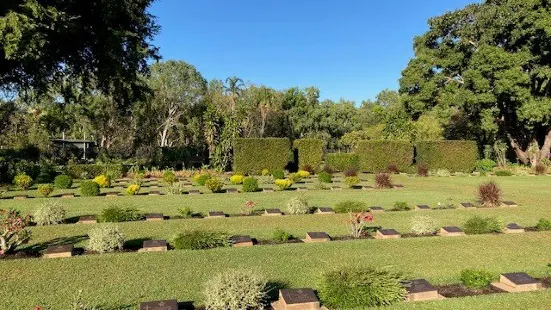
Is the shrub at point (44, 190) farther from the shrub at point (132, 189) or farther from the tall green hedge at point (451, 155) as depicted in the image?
the tall green hedge at point (451, 155)

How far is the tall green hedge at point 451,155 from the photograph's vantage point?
26547 mm

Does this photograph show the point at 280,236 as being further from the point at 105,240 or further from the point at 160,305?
the point at 160,305

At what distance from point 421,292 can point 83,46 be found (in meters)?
18.2

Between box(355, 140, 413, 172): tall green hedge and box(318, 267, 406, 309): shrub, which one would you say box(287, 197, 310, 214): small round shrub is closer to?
box(318, 267, 406, 309): shrub

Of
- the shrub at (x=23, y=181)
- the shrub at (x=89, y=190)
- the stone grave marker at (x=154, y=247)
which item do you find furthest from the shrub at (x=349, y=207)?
the shrub at (x=23, y=181)

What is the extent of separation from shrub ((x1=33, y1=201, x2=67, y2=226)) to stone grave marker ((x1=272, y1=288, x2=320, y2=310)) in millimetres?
6766

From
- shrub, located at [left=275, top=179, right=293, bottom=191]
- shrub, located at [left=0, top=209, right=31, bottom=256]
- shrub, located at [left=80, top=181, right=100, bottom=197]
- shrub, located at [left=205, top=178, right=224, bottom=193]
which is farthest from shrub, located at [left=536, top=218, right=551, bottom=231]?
shrub, located at [left=80, top=181, right=100, bottom=197]

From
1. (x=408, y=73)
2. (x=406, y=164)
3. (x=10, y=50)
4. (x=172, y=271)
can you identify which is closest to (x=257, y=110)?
(x=408, y=73)

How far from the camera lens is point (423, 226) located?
8.36m

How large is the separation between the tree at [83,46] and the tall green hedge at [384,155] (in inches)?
568

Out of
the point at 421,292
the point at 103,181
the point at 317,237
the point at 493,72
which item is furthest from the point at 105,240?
the point at 493,72

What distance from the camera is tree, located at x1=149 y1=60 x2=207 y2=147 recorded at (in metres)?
40.4

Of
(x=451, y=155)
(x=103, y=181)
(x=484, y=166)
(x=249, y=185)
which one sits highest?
(x=451, y=155)

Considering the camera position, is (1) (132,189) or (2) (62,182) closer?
(1) (132,189)
